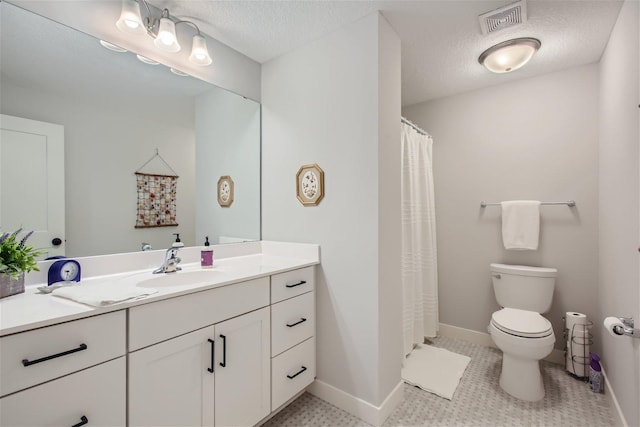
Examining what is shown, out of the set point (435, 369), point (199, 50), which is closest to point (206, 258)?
point (199, 50)

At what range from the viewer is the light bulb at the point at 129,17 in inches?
55.1

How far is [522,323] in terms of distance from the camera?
6.22ft

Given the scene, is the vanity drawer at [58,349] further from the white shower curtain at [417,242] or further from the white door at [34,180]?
the white shower curtain at [417,242]

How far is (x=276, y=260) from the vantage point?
1910 millimetres

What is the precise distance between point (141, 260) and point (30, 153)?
670mm

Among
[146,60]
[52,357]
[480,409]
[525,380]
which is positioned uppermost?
[146,60]

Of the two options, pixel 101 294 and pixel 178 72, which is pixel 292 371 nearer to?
pixel 101 294

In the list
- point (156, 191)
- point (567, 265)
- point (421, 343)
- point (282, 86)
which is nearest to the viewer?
point (156, 191)

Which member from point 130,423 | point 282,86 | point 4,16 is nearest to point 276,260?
point 130,423

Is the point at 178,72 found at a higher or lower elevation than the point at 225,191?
higher

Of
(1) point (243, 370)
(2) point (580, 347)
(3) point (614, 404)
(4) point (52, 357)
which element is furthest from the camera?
(2) point (580, 347)

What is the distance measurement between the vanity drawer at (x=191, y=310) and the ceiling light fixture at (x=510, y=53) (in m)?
2.08

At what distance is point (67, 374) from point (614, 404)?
263 centimetres

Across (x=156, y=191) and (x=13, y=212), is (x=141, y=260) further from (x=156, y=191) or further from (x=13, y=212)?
(x=13, y=212)
